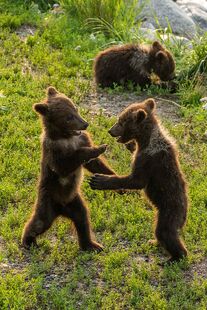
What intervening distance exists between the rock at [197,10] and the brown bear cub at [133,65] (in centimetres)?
357

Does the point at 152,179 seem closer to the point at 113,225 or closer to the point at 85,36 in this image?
the point at 113,225

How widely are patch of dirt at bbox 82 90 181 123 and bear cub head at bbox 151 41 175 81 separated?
1.22ft

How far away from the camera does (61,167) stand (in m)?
7.40

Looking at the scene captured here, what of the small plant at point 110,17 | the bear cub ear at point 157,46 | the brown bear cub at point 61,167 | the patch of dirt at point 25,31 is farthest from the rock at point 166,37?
the brown bear cub at point 61,167

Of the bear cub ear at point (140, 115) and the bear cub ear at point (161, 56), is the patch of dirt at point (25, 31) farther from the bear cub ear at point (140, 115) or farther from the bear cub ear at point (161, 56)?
the bear cub ear at point (140, 115)

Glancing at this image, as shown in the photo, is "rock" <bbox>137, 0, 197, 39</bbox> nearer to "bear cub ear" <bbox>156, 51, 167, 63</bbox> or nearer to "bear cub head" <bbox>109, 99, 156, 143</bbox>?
"bear cub ear" <bbox>156, 51, 167, 63</bbox>

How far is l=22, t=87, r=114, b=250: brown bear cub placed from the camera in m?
7.37

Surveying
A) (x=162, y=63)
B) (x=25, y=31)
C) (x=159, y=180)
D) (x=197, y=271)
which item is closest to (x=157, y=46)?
(x=162, y=63)

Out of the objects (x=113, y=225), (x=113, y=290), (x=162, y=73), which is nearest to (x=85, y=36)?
(x=162, y=73)

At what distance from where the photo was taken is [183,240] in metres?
8.02

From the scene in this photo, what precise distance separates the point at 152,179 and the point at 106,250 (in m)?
0.88

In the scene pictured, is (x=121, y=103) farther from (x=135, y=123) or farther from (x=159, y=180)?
(x=159, y=180)

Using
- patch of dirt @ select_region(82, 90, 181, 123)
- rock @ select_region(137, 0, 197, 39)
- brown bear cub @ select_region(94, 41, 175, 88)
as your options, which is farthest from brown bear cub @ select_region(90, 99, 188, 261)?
rock @ select_region(137, 0, 197, 39)

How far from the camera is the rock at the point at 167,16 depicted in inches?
589
